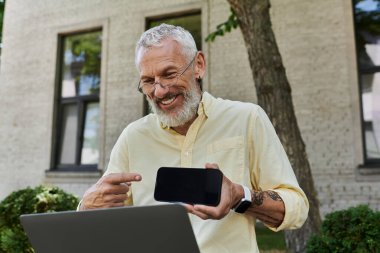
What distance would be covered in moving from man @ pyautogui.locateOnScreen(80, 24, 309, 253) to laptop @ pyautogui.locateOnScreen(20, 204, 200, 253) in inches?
12.4

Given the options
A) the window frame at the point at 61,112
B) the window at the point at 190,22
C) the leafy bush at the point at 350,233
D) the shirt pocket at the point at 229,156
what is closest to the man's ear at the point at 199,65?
the shirt pocket at the point at 229,156

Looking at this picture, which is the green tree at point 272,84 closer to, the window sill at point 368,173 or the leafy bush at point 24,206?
the window sill at point 368,173

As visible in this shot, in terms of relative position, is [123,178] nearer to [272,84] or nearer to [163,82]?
[163,82]

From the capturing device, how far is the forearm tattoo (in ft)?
4.44

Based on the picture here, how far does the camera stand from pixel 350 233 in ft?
11.3

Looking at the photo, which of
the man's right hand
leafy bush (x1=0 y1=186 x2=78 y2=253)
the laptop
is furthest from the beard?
leafy bush (x1=0 y1=186 x2=78 y2=253)

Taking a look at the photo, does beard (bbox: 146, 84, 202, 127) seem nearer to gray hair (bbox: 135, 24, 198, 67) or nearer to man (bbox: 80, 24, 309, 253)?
man (bbox: 80, 24, 309, 253)

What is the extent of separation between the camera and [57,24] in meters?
9.32

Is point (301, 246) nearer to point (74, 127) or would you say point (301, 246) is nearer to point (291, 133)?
point (291, 133)

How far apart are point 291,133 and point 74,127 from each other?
578 centimetres

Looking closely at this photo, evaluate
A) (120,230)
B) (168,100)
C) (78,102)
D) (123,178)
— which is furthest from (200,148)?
(78,102)

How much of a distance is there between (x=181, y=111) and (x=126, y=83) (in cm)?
672

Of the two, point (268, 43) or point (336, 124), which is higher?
point (268, 43)

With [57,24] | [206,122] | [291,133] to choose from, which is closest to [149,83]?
[206,122]
